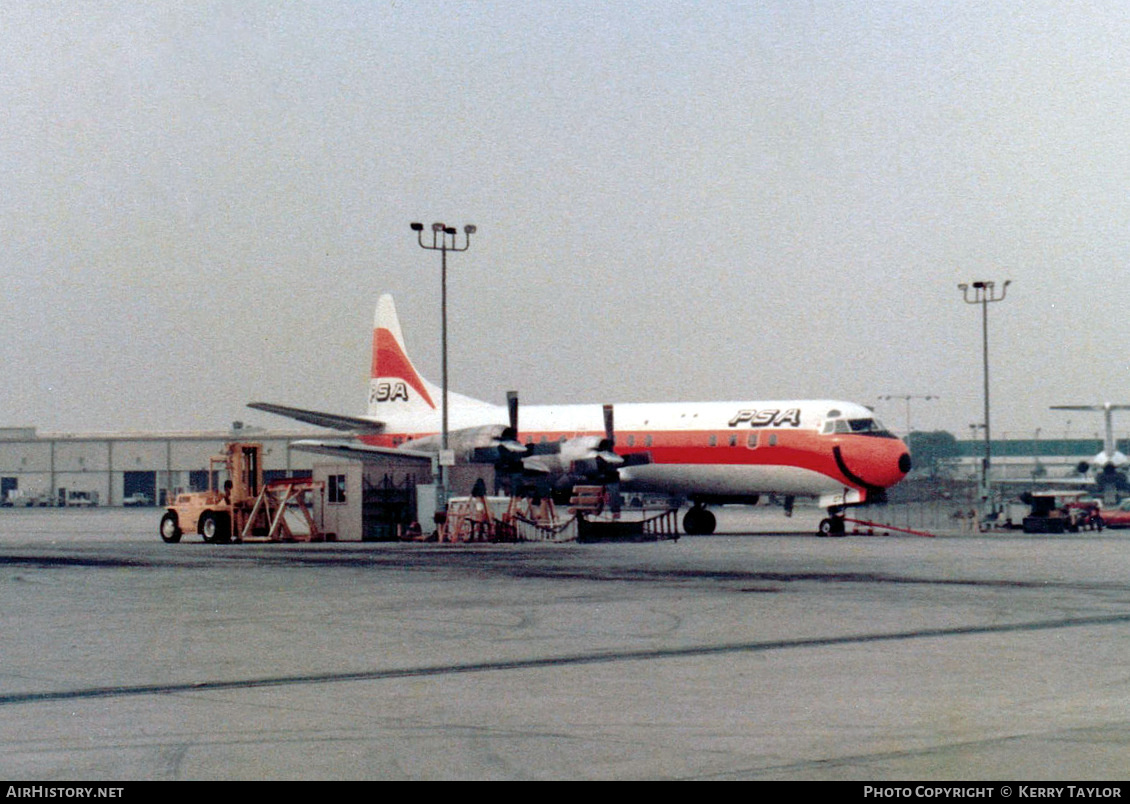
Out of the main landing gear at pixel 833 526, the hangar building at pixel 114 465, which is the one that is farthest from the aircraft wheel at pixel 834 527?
the hangar building at pixel 114 465

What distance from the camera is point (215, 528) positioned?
43.5 metres

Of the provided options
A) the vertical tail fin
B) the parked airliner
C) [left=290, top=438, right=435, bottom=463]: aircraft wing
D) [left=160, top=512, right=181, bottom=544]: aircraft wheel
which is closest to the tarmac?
[left=160, top=512, right=181, bottom=544]: aircraft wheel

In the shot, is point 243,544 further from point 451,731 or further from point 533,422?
point 451,731

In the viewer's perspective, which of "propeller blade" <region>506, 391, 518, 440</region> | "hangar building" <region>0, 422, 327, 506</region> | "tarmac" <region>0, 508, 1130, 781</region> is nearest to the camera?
"tarmac" <region>0, 508, 1130, 781</region>

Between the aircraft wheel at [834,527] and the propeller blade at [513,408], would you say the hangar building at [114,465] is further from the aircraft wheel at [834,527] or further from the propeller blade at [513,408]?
the aircraft wheel at [834,527]

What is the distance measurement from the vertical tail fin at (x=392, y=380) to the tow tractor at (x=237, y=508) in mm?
16299

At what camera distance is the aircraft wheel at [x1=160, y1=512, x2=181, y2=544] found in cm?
4412

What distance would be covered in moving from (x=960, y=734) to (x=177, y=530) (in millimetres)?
37902

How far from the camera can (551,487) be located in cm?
5128

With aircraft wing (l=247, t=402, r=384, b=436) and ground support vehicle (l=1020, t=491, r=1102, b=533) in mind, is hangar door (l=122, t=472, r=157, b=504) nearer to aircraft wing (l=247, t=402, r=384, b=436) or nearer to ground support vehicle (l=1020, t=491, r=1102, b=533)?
aircraft wing (l=247, t=402, r=384, b=436)

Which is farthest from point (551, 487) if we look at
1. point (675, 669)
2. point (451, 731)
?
point (451, 731)

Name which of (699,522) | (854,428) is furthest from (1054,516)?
(699,522)

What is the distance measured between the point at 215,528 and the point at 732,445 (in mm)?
18534

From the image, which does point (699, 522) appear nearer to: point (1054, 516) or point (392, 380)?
point (1054, 516)
